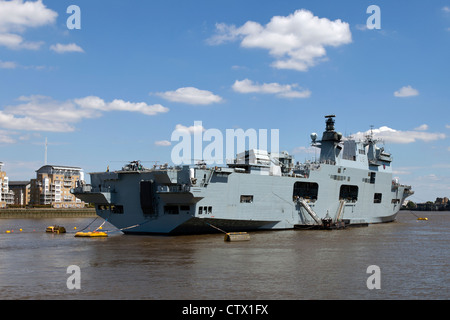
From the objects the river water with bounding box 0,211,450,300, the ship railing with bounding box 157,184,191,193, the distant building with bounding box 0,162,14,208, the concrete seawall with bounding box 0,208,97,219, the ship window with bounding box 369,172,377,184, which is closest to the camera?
the river water with bounding box 0,211,450,300

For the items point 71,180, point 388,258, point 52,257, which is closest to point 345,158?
point 388,258

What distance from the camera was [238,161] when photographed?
4006 cm

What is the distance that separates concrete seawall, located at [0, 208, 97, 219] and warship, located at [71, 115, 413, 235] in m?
50.9

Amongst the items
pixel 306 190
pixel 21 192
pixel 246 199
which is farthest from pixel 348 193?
pixel 21 192

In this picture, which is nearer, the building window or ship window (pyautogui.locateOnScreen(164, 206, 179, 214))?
ship window (pyautogui.locateOnScreen(164, 206, 179, 214))

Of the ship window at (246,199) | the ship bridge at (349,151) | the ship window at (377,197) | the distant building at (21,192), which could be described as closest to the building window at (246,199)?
the ship window at (246,199)

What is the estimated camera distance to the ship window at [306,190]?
4409 cm

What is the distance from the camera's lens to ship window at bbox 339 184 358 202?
4903 cm

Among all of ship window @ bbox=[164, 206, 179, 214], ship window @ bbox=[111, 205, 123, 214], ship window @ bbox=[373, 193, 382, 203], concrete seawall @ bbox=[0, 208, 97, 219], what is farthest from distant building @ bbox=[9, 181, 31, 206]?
ship window @ bbox=[164, 206, 179, 214]

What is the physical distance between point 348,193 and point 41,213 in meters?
61.3

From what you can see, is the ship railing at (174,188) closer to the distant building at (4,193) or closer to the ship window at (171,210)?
the ship window at (171,210)

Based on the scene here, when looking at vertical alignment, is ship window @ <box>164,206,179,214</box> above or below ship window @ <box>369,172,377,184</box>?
below

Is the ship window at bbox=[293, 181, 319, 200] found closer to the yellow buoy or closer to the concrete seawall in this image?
the yellow buoy

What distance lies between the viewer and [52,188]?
11300 centimetres
